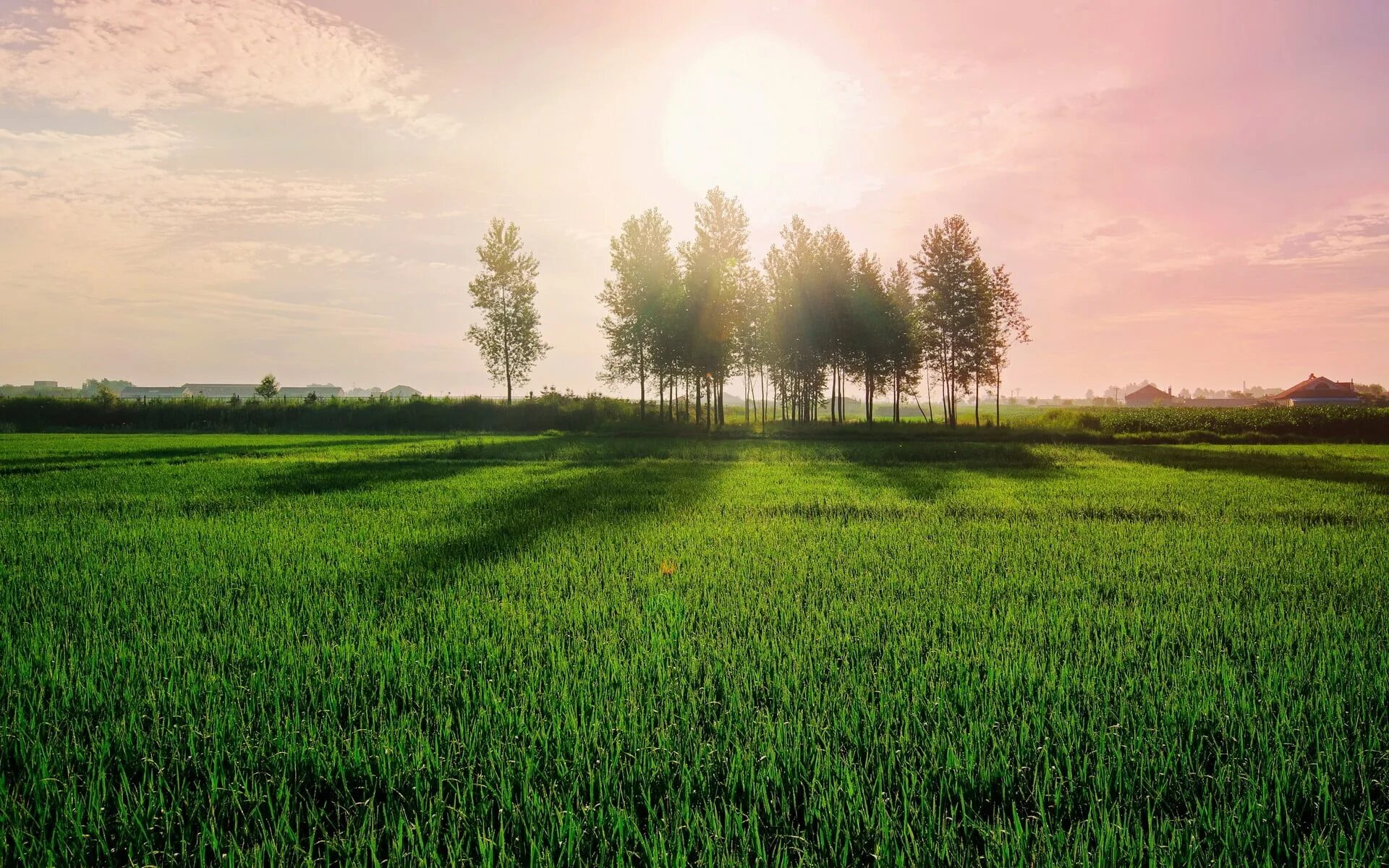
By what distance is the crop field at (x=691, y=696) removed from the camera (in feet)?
8.96

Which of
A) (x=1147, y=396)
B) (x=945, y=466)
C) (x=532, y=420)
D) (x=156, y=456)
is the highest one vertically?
(x=1147, y=396)

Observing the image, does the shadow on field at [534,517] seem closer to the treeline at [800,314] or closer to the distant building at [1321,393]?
the treeline at [800,314]

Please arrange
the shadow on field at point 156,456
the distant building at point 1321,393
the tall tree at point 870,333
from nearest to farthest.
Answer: the shadow on field at point 156,456, the tall tree at point 870,333, the distant building at point 1321,393

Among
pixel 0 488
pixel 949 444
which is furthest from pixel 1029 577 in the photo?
pixel 949 444

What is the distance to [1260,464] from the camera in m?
22.7

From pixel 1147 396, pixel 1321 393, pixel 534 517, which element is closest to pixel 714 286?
pixel 534 517

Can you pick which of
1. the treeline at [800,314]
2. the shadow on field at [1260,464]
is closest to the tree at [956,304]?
the treeline at [800,314]

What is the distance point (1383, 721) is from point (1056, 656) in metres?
1.64

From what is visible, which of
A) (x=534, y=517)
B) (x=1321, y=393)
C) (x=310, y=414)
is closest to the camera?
(x=534, y=517)

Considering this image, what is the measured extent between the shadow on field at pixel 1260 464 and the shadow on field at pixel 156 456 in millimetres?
32824

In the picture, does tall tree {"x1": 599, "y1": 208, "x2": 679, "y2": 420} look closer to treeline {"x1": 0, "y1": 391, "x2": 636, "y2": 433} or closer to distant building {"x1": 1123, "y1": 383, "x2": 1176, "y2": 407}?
treeline {"x1": 0, "y1": 391, "x2": 636, "y2": 433}

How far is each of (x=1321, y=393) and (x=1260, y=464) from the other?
9666 centimetres

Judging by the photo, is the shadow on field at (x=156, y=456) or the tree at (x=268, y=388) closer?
the shadow on field at (x=156, y=456)

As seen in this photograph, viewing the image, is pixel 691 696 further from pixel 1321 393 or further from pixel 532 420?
pixel 1321 393
